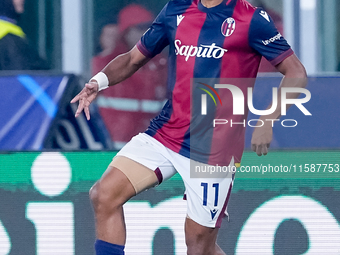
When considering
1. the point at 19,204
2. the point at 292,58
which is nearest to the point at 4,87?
the point at 19,204

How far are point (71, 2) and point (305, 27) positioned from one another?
5.72ft

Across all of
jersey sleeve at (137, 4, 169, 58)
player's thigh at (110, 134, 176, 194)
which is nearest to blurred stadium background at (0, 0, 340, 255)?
player's thigh at (110, 134, 176, 194)

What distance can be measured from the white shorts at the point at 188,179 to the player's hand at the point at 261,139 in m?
0.30

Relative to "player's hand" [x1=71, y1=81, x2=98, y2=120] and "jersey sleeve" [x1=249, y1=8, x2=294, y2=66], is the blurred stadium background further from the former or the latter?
"jersey sleeve" [x1=249, y1=8, x2=294, y2=66]

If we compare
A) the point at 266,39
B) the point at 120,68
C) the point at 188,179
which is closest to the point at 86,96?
the point at 120,68

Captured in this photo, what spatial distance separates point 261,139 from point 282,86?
0.87 feet

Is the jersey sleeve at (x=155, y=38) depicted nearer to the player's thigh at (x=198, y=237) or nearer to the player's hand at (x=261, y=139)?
the player's hand at (x=261, y=139)

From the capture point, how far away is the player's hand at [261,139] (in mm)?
2020

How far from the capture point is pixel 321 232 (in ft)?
9.09

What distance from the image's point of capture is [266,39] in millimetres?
2107

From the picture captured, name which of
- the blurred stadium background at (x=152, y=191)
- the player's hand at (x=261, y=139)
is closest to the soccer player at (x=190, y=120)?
the player's hand at (x=261, y=139)

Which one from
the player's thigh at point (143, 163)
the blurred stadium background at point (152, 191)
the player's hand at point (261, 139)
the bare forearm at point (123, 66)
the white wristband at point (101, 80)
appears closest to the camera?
the player's hand at point (261, 139)

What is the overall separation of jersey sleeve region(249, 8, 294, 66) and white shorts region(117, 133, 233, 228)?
599 mm

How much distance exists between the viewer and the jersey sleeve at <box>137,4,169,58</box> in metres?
2.30
